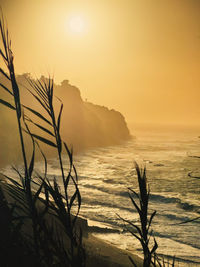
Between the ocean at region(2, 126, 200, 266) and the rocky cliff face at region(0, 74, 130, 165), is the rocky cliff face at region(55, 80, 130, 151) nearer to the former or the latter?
the rocky cliff face at region(0, 74, 130, 165)

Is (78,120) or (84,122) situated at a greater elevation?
(78,120)

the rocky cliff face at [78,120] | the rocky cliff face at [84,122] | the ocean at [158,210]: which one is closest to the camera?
the ocean at [158,210]

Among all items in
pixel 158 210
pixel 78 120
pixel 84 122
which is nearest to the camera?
pixel 158 210

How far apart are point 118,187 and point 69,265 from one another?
2566cm

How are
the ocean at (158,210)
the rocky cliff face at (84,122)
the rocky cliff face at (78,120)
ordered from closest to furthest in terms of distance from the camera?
the ocean at (158,210) < the rocky cliff face at (78,120) < the rocky cliff face at (84,122)

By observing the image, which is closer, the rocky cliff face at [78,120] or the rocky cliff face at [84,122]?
the rocky cliff face at [78,120]

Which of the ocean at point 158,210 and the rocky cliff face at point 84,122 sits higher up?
the rocky cliff face at point 84,122

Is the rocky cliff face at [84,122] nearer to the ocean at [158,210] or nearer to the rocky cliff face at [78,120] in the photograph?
the rocky cliff face at [78,120]

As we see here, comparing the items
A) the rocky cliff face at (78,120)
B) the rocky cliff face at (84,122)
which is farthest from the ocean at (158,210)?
the rocky cliff face at (84,122)

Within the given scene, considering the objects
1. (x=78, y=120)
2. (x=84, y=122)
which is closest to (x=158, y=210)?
(x=78, y=120)

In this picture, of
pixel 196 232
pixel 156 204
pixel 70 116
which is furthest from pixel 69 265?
pixel 70 116

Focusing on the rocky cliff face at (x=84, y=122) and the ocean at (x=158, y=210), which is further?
the rocky cliff face at (x=84, y=122)

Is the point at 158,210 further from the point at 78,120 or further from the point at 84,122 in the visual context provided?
the point at 84,122

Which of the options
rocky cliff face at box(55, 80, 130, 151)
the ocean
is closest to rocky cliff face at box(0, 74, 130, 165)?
rocky cliff face at box(55, 80, 130, 151)
